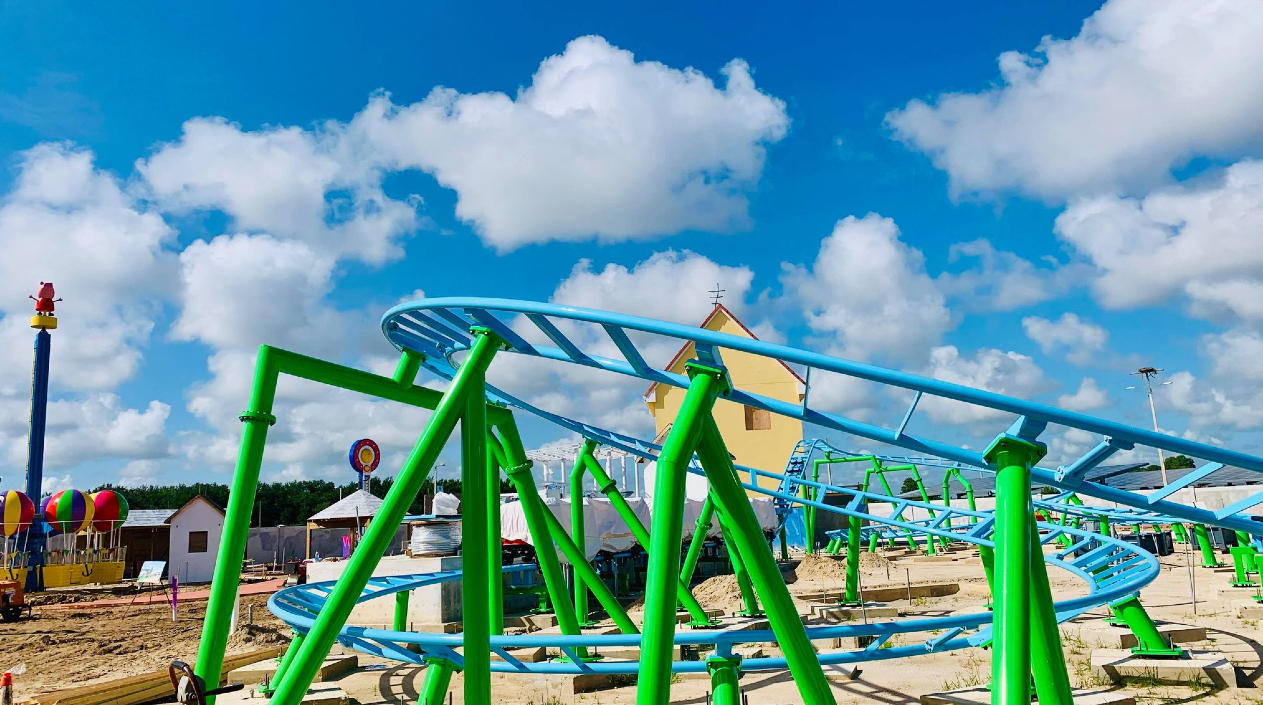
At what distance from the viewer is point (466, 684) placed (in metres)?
6.20

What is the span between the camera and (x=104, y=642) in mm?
19125

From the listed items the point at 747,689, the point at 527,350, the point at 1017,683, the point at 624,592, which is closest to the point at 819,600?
the point at 624,592

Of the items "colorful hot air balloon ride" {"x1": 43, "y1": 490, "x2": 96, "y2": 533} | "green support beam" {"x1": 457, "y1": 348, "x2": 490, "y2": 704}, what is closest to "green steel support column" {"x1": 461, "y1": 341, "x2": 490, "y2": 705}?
"green support beam" {"x1": 457, "y1": 348, "x2": 490, "y2": 704}

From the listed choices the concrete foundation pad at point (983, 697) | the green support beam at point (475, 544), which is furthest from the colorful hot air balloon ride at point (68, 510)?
the concrete foundation pad at point (983, 697)

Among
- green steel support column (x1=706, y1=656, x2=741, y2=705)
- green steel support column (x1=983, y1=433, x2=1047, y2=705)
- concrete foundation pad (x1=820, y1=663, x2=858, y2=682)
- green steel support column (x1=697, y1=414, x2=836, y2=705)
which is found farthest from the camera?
concrete foundation pad (x1=820, y1=663, x2=858, y2=682)

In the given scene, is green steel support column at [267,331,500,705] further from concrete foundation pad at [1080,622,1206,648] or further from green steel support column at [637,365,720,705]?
concrete foundation pad at [1080,622,1206,648]

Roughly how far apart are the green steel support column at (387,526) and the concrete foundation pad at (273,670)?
6.71 meters

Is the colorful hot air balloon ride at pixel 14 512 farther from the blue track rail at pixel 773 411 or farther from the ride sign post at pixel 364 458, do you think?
the blue track rail at pixel 773 411

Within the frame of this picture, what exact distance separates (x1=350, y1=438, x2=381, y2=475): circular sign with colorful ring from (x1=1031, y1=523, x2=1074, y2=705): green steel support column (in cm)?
4350

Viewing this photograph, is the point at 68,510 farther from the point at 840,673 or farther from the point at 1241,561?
the point at 1241,561

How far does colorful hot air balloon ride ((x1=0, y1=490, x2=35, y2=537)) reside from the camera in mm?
35250

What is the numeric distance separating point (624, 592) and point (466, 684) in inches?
797

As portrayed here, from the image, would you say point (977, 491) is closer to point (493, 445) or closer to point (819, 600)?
point (819, 600)

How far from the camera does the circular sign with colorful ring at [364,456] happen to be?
1785 inches
